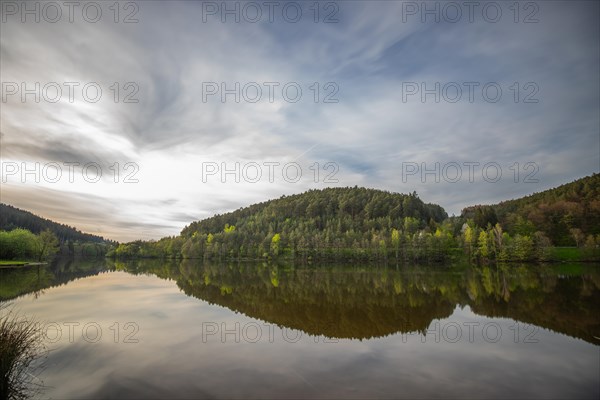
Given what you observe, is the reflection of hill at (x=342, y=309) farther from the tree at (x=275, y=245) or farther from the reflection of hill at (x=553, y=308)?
the tree at (x=275, y=245)

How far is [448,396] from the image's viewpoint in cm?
1183

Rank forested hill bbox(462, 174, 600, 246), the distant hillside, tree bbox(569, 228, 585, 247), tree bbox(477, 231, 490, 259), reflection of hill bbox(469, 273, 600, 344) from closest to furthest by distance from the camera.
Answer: reflection of hill bbox(469, 273, 600, 344) < tree bbox(477, 231, 490, 259) < tree bbox(569, 228, 585, 247) < forested hill bbox(462, 174, 600, 246) < the distant hillside

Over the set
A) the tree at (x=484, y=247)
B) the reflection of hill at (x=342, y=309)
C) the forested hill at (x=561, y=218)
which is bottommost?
the reflection of hill at (x=342, y=309)

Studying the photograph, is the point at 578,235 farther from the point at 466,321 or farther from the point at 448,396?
the point at 448,396

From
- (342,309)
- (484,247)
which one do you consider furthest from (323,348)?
(484,247)

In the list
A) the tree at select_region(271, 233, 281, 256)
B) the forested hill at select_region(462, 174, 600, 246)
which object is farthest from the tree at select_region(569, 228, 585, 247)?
the tree at select_region(271, 233, 281, 256)

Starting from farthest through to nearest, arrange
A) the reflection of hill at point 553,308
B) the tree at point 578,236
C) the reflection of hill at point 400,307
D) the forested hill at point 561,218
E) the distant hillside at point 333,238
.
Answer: the distant hillside at point 333,238 → the forested hill at point 561,218 → the tree at point 578,236 → the reflection of hill at point 400,307 → the reflection of hill at point 553,308

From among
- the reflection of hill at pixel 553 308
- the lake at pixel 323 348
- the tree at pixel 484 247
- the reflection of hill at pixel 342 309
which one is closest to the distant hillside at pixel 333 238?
the tree at pixel 484 247

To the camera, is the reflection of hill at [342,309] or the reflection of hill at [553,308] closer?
the reflection of hill at [553,308]

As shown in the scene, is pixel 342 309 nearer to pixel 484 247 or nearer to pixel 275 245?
pixel 484 247

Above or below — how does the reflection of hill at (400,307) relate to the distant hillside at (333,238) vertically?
below

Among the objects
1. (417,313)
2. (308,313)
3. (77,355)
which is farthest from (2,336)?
(417,313)

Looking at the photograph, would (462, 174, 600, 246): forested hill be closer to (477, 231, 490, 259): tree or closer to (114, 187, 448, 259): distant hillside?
(477, 231, 490, 259): tree

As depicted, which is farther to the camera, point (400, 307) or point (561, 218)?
point (561, 218)
